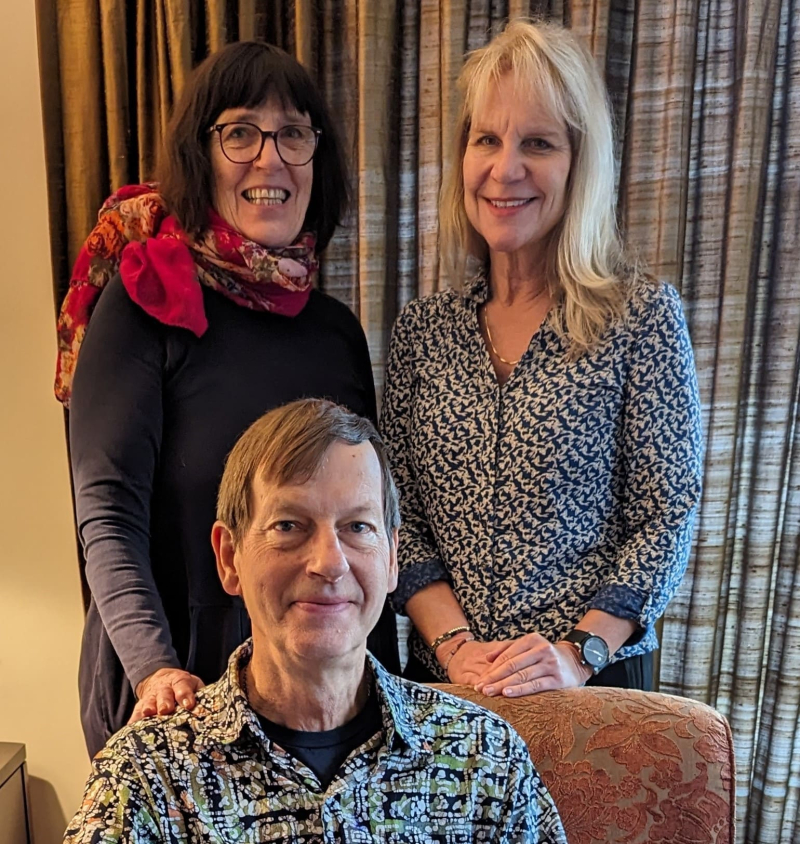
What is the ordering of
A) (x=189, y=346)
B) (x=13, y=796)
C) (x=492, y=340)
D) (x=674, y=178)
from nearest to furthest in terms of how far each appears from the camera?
(x=189, y=346) < (x=492, y=340) < (x=674, y=178) < (x=13, y=796)

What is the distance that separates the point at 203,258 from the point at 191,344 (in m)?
0.16

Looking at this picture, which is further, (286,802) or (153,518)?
(153,518)

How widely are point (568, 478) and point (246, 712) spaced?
0.70 meters

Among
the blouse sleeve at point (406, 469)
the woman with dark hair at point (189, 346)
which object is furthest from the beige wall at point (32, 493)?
the blouse sleeve at point (406, 469)

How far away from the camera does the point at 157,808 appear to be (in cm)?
98

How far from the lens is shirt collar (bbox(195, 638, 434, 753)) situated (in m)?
1.01

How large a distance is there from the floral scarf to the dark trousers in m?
0.75

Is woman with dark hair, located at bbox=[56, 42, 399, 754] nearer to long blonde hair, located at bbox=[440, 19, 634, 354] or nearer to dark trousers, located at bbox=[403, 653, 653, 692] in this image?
long blonde hair, located at bbox=[440, 19, 634, 354]

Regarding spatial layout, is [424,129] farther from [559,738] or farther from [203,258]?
[559,738]

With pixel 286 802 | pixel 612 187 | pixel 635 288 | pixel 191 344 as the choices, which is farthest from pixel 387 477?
pixel 612 187

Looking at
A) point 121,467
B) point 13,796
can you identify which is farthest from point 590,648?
point 13,796

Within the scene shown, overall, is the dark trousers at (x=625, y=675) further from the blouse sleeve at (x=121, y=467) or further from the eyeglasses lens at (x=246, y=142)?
the eyeglasses lens at (x=246, y=142)

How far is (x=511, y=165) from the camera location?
147 cm

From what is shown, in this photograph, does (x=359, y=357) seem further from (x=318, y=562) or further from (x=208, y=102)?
(x=318, y=562)
